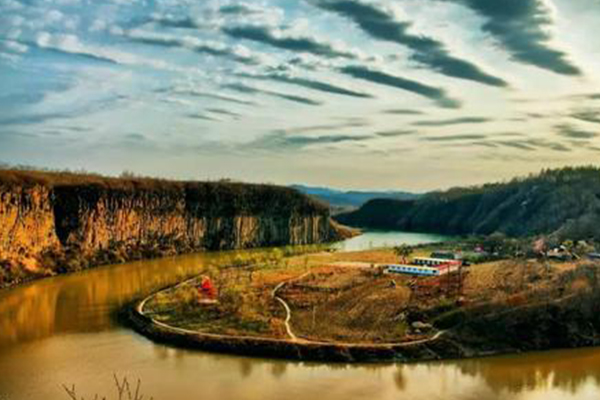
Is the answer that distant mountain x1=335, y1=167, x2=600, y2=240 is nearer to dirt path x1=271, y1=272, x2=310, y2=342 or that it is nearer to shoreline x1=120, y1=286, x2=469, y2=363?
dirt path x1=271, y1=272, x2=310, y2=342

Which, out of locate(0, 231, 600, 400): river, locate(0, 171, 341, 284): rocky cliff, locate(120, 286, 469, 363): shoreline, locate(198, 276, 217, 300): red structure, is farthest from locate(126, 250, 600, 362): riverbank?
locate(0, 171, 341, 284): rocky cliff

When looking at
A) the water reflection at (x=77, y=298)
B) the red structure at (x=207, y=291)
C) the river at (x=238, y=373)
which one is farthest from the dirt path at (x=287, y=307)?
the water reflection at (x=77, y=298)

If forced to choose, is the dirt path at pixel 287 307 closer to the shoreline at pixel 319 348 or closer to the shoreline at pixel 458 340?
the shoreline at pixel 458 340

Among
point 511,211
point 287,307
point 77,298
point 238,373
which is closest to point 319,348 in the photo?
point 238,373

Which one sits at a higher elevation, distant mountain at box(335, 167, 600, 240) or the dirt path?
distant mountain at box(335, 167, 600, 240)

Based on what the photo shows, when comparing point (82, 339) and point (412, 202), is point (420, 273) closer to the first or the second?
point (82, 339)

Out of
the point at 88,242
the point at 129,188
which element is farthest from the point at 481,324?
the point at 129,188

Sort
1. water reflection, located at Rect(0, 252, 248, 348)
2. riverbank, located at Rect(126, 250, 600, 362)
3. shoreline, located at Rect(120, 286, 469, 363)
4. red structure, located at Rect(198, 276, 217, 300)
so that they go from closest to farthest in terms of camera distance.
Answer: shoreline, located at Rect(120, 286, 469, 363)
riverbank, located at Rect(126, 250, 600, 362)
water reflection, located at Rect(0, 252, 248, 348)
red structure, located at Rect(198, 276, 217, 300)
